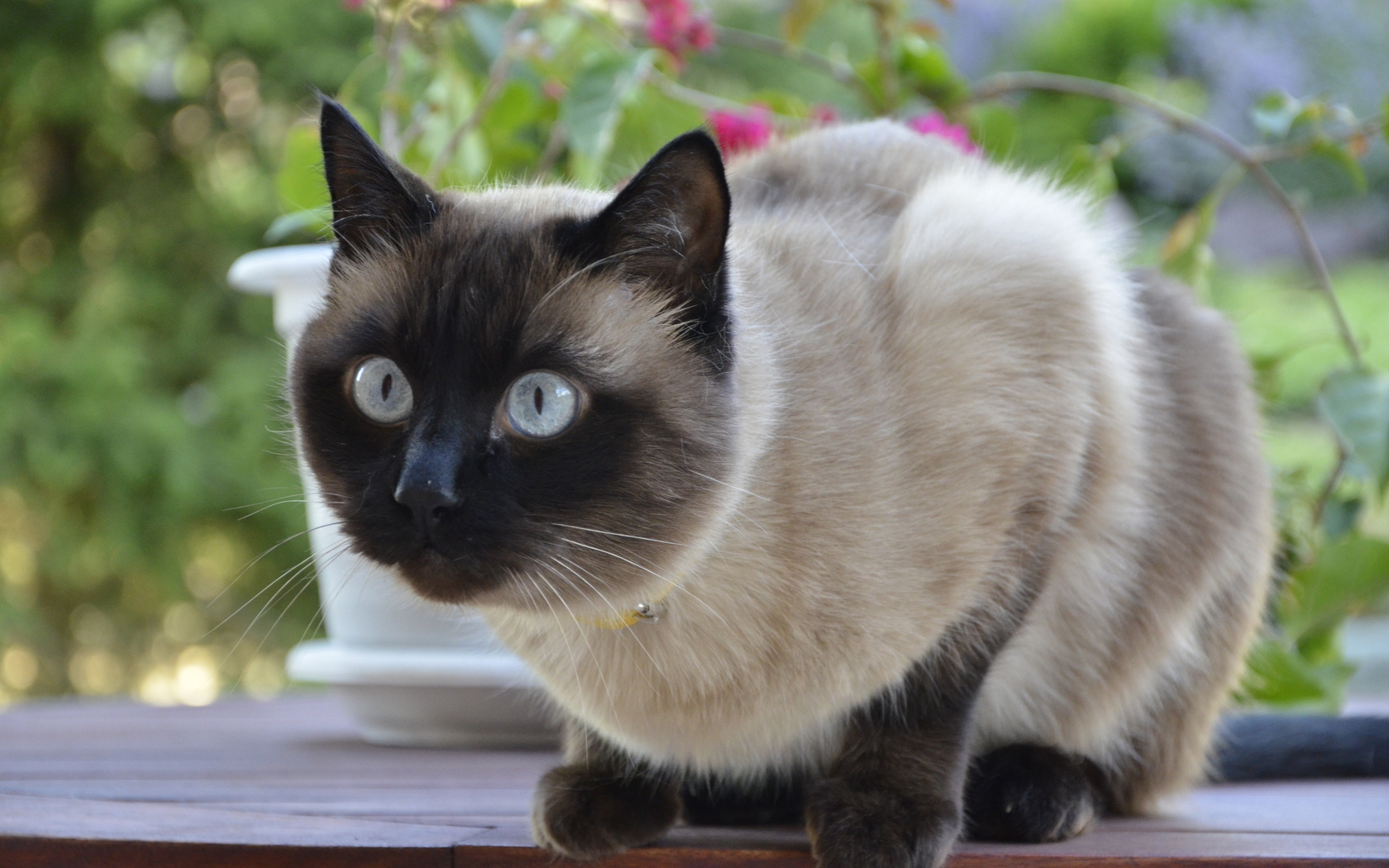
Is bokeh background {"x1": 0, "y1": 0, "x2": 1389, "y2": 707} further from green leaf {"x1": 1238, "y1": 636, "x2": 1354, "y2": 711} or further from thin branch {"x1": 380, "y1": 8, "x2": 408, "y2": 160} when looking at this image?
green leaf {"x1": 1238, "y1": 636, "x2": 1354, "y2": 711}

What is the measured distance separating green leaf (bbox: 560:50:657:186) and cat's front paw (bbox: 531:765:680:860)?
0.71 m

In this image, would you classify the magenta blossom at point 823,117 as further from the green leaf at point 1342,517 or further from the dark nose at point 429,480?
the dark nose at point 429,480

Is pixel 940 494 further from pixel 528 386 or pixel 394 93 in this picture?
pixel 394 93

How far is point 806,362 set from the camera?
979mm

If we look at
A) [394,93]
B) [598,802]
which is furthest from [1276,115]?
[598,802]

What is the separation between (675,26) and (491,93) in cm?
27

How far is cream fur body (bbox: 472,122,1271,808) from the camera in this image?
3.06ft

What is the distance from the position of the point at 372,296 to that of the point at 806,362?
33 centimetres

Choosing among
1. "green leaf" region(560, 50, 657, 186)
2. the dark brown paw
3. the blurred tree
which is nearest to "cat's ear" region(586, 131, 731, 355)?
the dark brown paw

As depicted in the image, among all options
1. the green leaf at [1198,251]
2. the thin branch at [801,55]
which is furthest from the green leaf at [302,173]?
the green leaf at [1198,251]

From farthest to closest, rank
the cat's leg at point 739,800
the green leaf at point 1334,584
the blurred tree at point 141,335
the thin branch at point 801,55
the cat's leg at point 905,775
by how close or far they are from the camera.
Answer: the blurred tree at point 141,335
the thin branch at point 801,55
the green leaf at point 1334,584
the cat's leg at point 739,800
the cat's leg at point 905,775

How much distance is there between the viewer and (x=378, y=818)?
0.98 meters

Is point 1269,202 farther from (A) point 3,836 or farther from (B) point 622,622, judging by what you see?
(A) point 3,836

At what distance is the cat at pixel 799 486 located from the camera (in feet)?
2.77
